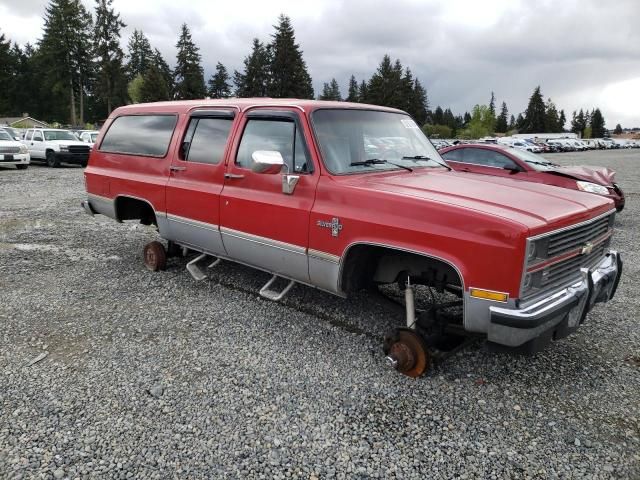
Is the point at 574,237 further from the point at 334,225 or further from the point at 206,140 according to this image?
the point at 206,140

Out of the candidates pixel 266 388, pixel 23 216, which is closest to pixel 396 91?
pixel 23 216

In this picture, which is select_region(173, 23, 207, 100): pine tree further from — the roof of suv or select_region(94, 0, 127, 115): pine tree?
the roof of suv

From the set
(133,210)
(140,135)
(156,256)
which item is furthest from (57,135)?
(156,256)

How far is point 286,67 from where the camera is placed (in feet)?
226

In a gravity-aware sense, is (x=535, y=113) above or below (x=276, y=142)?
above

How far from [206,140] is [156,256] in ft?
5.91

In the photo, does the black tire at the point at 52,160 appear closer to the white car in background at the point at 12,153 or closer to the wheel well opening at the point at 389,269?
the white car in background at the point at 12,153

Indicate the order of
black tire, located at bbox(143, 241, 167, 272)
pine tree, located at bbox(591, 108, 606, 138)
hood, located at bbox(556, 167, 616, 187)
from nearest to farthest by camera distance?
black tire, located at bbox(143, 241, 167, 272), hood, located at bbox(556, 167, 616, 187), pine tree, located at bbox(591, 108, 606, 138)

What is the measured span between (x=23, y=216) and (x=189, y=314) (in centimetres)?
669

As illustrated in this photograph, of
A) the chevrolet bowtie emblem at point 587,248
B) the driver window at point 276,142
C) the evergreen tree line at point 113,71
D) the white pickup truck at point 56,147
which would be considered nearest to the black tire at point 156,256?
the driver window at point 276,142

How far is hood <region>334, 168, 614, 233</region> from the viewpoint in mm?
3127

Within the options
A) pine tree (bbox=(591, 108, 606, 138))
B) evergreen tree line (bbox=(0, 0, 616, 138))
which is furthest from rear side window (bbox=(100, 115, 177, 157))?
pine tree (bbox=(591, 108, 606, 138))

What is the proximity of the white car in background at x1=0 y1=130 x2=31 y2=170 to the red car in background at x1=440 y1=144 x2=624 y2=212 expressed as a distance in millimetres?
16271

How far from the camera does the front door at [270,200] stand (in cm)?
406
